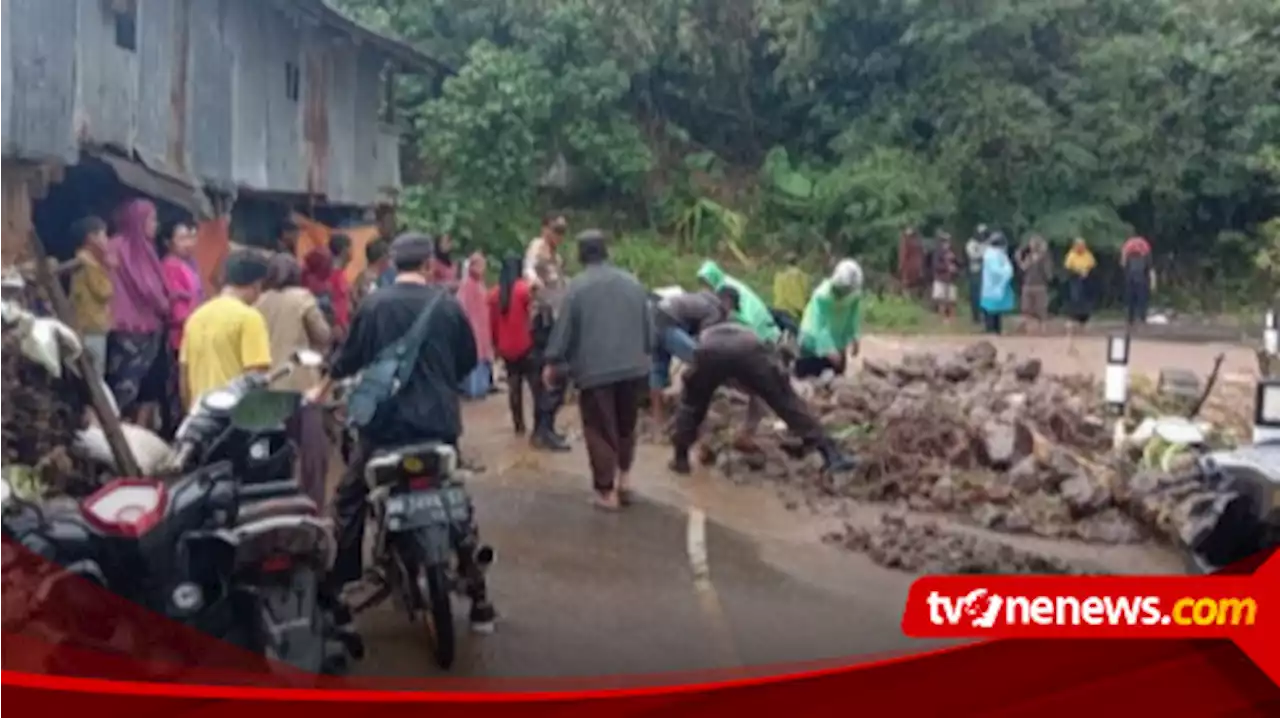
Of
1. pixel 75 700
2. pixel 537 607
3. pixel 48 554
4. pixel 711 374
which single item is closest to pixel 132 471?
pixel 48 554

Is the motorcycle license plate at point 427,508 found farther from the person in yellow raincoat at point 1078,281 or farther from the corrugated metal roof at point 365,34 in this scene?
the person in yellow raincoat at point 1078,281

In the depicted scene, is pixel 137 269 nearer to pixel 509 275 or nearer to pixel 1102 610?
pixel 509 275

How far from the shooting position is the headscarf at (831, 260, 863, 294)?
11.8 feet

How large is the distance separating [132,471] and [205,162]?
0.62 m

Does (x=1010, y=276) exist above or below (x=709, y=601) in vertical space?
above

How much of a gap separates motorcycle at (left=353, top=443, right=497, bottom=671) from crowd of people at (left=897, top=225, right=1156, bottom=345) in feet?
3.39

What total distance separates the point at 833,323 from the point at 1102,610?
81cm

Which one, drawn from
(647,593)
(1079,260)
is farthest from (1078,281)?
(647,593)

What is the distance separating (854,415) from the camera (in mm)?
3760

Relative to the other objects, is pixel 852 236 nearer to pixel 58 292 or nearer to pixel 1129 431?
pixel 1129 431

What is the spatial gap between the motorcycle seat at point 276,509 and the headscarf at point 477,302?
58cm

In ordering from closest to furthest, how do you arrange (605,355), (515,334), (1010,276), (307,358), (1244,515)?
(1244,515) → (307,358) → (1010,276) → (515,334) → (605,355)

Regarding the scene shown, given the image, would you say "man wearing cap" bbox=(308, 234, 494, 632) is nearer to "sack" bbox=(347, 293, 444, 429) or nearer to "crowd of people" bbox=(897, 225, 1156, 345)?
"sack" bbox=(347, 293, 444, 429)

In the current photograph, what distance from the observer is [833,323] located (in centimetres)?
369
